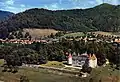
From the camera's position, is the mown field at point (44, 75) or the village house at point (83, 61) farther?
the village house at point (83, 61)

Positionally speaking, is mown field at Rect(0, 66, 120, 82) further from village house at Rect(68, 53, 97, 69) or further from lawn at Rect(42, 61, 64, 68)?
lawn at Rect(42, 61, 64, 68)

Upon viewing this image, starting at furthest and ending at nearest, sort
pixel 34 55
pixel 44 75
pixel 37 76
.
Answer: pixel 34 55 < pixel 44 75 < pixel 37 76

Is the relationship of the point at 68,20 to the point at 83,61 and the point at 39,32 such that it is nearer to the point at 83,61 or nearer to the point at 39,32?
the point at 39,32

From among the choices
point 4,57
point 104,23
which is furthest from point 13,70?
point 104,23

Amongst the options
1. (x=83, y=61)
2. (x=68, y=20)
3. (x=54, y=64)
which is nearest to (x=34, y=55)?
(x=54, y=64)

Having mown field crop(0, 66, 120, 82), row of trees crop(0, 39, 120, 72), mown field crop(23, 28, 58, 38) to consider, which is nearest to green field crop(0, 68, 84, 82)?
mown field crop(0, 66, 120, 82)

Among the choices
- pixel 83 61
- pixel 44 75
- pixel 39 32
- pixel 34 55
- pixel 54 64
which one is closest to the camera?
pixel 44 75

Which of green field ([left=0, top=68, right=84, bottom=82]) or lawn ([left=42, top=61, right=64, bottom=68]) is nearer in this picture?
green field ([left=0, top=68, right=84, bottom=82])

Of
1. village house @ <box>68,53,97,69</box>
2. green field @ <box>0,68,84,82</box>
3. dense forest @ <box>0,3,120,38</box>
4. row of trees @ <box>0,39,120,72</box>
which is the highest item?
dense forest @ <box>0,3,120,38</box>

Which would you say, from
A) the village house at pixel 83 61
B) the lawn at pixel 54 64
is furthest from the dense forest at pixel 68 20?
the lawn at pixel 54 64

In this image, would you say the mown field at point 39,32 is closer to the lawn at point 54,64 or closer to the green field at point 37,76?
the lawn at point 54,64

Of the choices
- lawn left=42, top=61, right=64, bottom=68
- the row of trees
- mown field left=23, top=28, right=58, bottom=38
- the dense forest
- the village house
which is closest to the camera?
the row of trees

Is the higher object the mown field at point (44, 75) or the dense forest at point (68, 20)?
the dense forest at point (68, 20)
